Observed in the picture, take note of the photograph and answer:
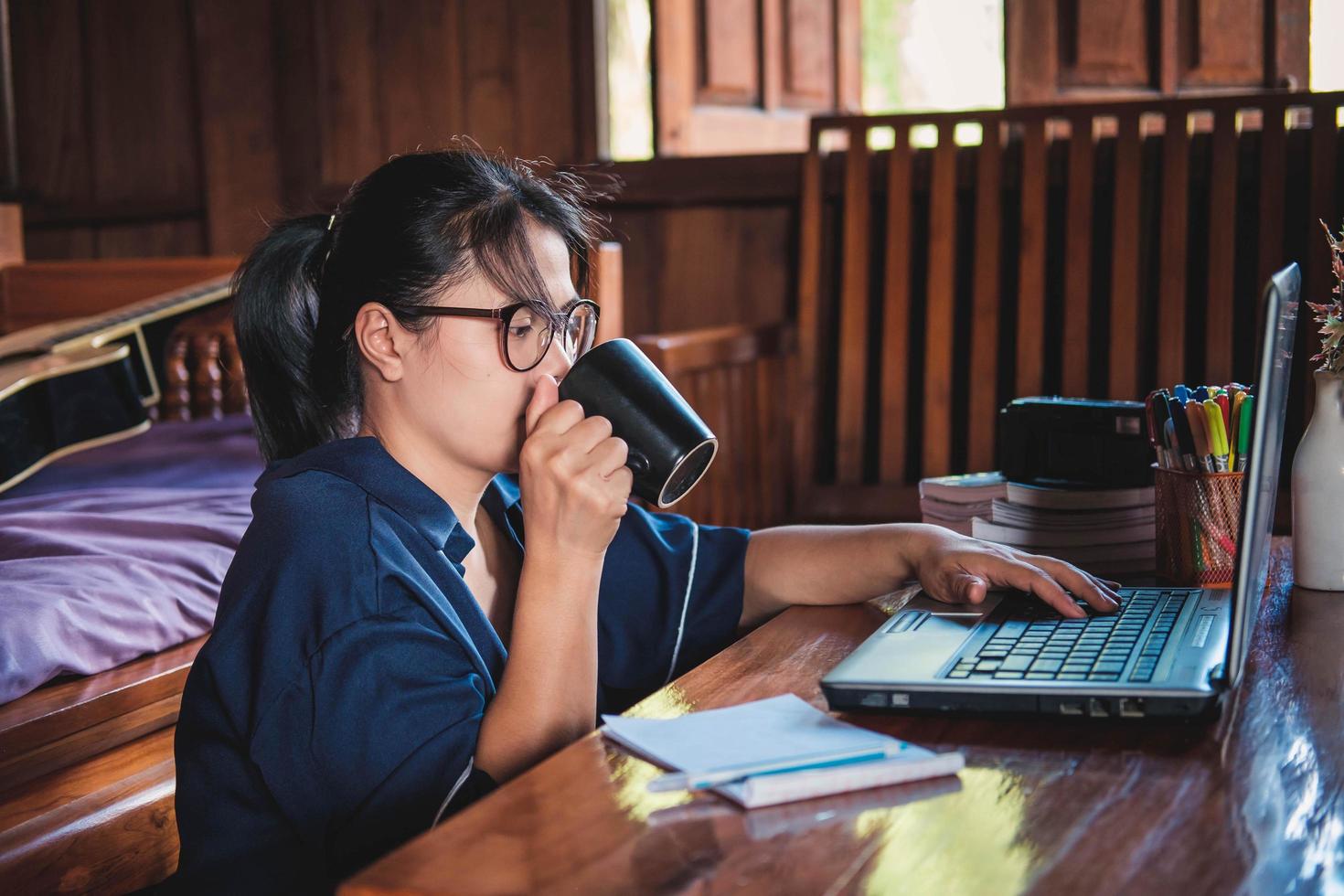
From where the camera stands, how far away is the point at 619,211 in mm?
3211

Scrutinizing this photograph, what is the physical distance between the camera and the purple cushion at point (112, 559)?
145 cm

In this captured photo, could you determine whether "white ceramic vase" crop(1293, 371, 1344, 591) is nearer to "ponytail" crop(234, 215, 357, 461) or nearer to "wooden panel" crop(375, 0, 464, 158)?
"ponytail" crop(234, 215, 357, 461)

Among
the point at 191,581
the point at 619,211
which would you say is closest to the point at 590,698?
the point at 191,581

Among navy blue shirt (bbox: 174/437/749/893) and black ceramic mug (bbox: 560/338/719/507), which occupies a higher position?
black ceramic mug (bbox: 560/338/719/507)

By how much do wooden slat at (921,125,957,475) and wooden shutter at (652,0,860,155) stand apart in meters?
0.68

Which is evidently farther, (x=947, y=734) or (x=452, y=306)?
(x=452, y=306)

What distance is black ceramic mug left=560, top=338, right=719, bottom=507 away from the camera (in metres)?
0.96

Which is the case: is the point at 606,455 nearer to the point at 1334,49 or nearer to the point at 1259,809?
the point at 1259,809

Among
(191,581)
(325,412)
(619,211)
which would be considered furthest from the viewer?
(619,211)

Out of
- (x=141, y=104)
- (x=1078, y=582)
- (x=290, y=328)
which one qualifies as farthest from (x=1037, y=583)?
(x=141, y=104)

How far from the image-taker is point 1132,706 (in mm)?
797

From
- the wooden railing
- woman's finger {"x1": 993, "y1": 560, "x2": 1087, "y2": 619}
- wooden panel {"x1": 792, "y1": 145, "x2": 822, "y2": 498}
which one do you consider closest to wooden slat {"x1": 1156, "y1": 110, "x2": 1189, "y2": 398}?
the wooden railing

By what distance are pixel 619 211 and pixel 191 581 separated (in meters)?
1.76

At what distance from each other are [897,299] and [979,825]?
196cm
